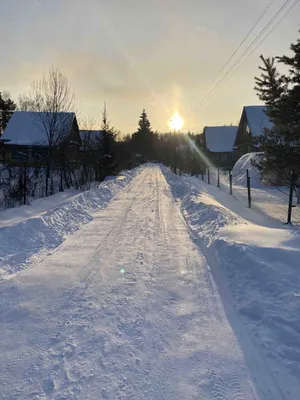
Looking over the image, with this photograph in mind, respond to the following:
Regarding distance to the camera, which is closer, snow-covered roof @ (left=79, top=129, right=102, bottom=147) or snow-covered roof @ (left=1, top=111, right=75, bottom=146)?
snow-covered roof @ (left=79, top=129, right=102, bottom=147)

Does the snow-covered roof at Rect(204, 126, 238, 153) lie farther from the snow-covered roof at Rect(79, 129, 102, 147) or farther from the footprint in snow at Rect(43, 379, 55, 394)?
the footprint in snow at Rect(43, 379, 55, 394)

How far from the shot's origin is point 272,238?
6938 millimetres

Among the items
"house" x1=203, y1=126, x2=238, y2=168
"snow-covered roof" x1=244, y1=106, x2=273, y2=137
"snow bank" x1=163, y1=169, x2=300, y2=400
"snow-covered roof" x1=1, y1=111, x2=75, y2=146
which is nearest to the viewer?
"snow bank" x1=163, y1=169, x2=300, y2=400

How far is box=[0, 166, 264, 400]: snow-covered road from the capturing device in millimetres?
2840

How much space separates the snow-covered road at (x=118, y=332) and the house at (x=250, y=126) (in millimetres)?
30775

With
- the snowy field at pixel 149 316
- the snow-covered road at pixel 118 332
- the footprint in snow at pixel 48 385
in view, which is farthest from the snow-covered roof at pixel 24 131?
→ the footprint in snow at pixel 48 385

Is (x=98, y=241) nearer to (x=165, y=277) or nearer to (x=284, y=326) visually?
(x=165, y=277)

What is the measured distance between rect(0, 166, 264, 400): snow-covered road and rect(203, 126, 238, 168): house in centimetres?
4455

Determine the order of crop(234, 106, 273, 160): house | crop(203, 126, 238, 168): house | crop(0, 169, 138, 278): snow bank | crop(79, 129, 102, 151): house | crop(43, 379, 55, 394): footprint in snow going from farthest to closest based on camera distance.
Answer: crop(203, 126, 238, 168): house, crop(234, 106, 273, 160): house, crop(79, 129, 102, 151): house, crop(0, 169, 138, 278): snow bank, crop(43, 379, 55, 394): footprint in snow

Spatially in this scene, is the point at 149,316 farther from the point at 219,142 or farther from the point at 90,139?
the point at 219,142

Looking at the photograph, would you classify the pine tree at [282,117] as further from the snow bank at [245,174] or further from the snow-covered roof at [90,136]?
the snow-covered roof at [90,136]

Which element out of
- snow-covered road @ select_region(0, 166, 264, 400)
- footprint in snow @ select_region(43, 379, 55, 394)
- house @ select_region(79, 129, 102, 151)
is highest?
house @ select_region(79, 129, 102, 151)

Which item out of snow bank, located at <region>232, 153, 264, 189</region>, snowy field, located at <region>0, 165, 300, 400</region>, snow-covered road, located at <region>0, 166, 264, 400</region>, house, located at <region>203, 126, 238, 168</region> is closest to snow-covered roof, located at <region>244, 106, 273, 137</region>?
snow bank, located at <region>232, 153, 264, 189</region>

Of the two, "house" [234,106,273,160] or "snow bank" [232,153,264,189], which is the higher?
"house" [234,106,273,160]
